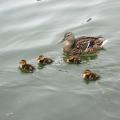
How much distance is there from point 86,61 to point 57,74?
90 centimetres

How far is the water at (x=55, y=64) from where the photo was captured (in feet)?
24.0

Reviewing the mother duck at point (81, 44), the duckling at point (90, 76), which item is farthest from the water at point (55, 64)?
the mother duck at point (81, 44)

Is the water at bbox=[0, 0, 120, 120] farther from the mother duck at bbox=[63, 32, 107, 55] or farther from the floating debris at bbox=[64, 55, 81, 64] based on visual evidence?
the mother duck at bbox=[63, 32, 107, 55]

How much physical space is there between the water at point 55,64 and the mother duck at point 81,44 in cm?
22

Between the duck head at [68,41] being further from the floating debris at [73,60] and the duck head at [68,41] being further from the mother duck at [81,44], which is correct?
the floating debris at [73,60]

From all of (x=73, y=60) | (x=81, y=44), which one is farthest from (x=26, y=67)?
(x=81, y=44)

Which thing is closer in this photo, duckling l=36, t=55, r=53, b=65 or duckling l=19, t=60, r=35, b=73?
duckling l=19, t=60, r=35, b=73

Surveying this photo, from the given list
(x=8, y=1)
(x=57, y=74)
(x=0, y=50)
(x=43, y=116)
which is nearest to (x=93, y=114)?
(x=43, y=116)

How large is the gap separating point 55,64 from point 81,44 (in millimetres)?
1055

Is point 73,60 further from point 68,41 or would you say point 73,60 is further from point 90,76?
point 90,76

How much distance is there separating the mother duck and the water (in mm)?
Result: 218

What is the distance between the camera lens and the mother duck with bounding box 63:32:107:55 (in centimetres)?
977

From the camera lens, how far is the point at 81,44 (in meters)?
9.87

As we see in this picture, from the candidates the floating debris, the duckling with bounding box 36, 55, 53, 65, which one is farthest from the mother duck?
the duckling with bounding box 36, 55, 53, 65
